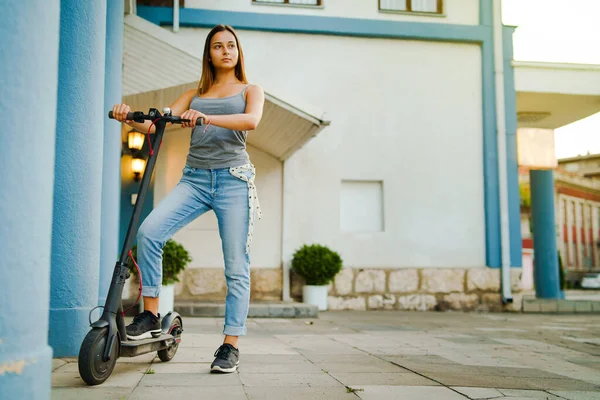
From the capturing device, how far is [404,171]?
31.3ft

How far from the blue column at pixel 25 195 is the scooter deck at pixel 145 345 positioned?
799mm

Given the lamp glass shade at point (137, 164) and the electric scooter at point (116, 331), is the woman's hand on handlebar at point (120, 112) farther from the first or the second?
the lamp glass shade at point (137, 164)

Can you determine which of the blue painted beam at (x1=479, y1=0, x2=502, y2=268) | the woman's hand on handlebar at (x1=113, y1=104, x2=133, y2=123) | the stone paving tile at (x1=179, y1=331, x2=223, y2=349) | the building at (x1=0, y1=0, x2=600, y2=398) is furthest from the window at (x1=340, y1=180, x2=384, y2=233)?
the woman's hand on handlebar at (x1=113, y1=104, x2=133, y2=123)

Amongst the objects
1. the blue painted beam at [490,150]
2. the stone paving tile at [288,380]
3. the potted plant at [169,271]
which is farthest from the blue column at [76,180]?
the blue painted beam at [490,150]

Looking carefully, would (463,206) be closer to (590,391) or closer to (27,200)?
(590,391)

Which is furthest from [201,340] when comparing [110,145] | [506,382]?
[506,382]

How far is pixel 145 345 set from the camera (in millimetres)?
2855

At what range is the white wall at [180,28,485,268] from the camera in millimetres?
9266

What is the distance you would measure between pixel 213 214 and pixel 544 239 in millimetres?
6518

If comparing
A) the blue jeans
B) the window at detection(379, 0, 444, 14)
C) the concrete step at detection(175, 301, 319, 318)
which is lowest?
the concrete step at detection(175, 301, 319, 318)

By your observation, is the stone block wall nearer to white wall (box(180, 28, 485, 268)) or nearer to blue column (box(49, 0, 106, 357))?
white wall (box(180, 28, 485, 268))

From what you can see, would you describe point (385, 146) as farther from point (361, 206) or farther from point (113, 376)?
point (113, 376)

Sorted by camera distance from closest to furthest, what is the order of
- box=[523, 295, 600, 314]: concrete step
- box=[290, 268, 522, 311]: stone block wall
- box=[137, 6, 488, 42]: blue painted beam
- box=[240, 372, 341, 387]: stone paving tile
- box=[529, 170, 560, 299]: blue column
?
box=[240, 372, 341, 387]: stone paving tile < box=[137, 6, 488, 42]: blue painted beam < box=[290, 268, 522, 311]: stone block wall < box=[523, 295, 600, 314]: concrete step < box=[529, 170, 560, 299]: blue column

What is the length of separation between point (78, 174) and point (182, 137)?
5419 millimetres
